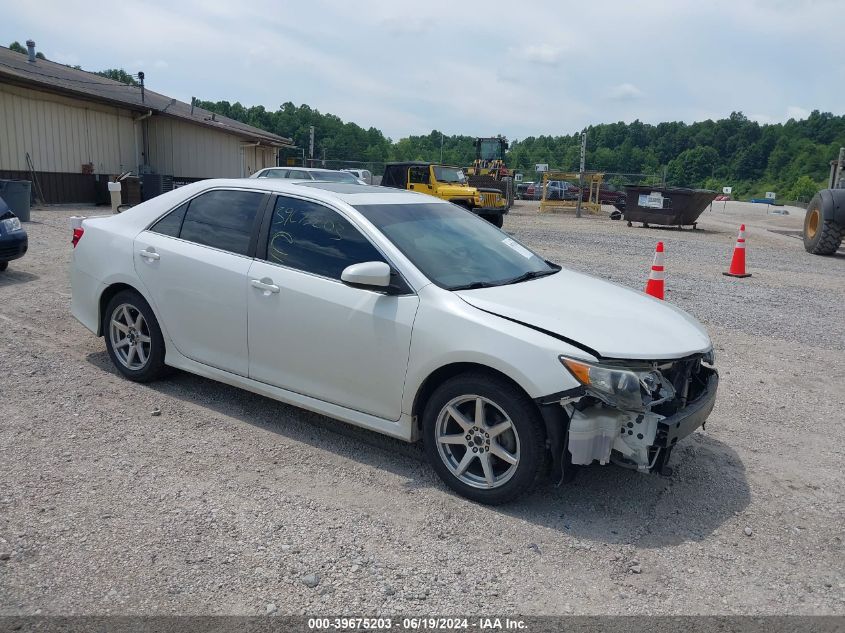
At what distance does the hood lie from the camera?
3.51 meters

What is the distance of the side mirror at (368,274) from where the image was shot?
381 cm

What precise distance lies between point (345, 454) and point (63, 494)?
5.08 feet

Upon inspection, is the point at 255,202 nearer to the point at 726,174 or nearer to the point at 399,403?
the point at 399,403

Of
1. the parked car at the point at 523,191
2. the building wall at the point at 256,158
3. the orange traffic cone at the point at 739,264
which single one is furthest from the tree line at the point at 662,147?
the orange traffic cone at the point at 739,264

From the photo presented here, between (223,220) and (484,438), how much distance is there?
8.11ft

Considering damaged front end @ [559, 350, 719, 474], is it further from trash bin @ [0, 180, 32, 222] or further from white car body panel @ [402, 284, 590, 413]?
trash bin @ [0, 180, 32, 222]

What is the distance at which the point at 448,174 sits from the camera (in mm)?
24172

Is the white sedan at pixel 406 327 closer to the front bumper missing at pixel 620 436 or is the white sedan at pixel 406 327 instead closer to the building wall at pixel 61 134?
the front bumper missing at pixel 620 436

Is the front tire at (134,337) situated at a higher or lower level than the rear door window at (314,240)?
lower

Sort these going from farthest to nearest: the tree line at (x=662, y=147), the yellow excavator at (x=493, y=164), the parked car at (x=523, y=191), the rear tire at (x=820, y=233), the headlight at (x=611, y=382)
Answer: the tree line at (x=662, y=147) < the parked car at (x=523, y=191) < the yellow excavator at (x=493, y=164) < the rear tire at (x=820, y=233) < the headlight at (x=611, y=382)

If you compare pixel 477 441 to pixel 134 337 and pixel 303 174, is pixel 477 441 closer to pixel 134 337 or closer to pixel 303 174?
pixel 134 337

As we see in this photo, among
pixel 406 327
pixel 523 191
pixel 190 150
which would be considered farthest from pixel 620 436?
pixel 523 191

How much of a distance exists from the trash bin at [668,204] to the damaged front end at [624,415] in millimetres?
22353

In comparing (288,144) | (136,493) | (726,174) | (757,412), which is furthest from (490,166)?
(726,174)
